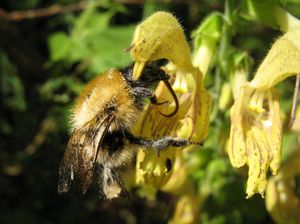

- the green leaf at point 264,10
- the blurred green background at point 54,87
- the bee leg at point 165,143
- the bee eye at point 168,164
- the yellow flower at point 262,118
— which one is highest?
the green leaf at point 264,10

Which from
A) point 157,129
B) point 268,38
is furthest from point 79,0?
point 157,129

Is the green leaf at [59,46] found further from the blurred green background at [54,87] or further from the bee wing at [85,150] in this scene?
the bee wing at [85,150]

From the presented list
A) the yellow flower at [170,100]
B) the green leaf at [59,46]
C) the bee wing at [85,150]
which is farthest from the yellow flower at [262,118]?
the green leaf at [59,46]

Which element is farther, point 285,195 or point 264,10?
point 285,195

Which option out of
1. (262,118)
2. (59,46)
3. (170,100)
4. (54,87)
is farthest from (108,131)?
(54,87)

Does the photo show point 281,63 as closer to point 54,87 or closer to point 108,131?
point 108,131

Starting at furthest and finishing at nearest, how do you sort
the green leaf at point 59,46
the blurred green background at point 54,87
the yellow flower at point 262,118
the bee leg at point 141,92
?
the blurred green background at point 54,87
the green leaf at point 59,46
the bee leg at point 141,92
the yellow flower at point 262,118
